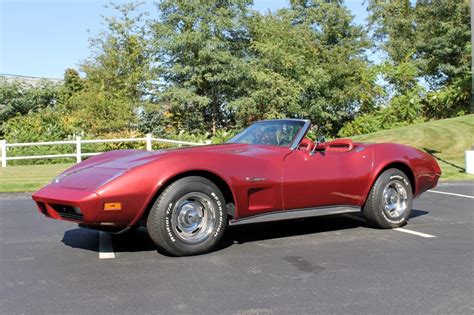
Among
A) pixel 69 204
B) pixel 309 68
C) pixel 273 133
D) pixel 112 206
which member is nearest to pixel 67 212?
pixel 69 204

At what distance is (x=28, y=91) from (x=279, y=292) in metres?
31.5

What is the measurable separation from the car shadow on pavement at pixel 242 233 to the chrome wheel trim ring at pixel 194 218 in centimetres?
35

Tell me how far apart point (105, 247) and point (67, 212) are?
2.43ft

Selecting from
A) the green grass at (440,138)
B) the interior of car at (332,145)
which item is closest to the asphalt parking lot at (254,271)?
the interior of car at (332,145)

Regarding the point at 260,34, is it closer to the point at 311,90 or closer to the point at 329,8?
the point at 311,90

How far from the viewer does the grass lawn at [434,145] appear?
1370cm

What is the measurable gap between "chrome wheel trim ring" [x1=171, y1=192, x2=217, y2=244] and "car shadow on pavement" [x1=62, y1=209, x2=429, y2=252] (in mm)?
354

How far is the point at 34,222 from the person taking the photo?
23.2ft

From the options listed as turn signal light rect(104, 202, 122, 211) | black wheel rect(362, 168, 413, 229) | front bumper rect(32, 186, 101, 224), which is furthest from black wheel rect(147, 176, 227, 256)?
black wheel rect(362, 168, 413, 229)

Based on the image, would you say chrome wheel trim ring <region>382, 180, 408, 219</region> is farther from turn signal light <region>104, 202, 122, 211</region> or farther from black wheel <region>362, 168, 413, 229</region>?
turn signal light <region>104, 202, 122, 211</region>

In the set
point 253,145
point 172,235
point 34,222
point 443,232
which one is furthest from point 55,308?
point 443,232

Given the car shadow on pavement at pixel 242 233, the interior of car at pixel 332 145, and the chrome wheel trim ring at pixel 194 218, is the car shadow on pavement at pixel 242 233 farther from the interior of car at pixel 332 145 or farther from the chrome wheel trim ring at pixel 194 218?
the interior of car at pixel 332 145

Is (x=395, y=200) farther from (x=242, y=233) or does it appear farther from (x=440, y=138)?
(x=440, y=138)

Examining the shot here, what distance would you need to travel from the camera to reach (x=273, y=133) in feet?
19.6
